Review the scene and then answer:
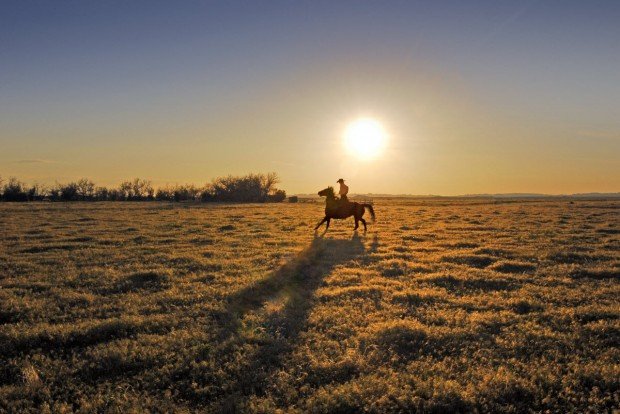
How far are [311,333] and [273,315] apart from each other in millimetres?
1546

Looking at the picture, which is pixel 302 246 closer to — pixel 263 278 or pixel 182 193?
pixel 263 278

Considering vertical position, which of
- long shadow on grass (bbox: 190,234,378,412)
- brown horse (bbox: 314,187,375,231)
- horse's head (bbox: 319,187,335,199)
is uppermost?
horse's head (bbox: 319,187,335,199)

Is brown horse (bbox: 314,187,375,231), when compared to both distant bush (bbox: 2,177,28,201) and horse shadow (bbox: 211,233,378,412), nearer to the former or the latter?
horse shadow (bbox: 211,233,378,412)

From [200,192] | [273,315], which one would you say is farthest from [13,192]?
[273,315]

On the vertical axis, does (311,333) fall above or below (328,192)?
below

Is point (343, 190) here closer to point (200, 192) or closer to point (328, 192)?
point (328, 192)

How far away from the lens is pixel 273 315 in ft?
31.1

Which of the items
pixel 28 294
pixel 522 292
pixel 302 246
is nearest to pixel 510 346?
pixel 522 292

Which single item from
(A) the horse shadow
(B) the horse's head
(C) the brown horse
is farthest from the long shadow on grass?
(C) the brown horse

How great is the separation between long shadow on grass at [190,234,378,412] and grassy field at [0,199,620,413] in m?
0.04

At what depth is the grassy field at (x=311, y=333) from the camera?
19.4 feet

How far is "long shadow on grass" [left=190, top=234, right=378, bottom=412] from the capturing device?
6141 mm

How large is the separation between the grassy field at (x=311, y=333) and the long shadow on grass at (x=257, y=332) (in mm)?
39

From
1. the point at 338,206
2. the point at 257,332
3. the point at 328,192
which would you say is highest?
the point at 328,192
